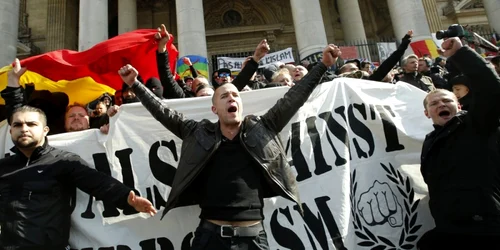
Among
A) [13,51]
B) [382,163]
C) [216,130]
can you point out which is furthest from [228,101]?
[13,51]

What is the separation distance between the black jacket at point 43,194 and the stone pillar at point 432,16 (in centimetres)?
2065

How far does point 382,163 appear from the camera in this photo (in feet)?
12.5

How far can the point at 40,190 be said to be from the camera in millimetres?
2996

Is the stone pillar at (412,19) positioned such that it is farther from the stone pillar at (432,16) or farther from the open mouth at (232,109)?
the open mouth at (232,109)

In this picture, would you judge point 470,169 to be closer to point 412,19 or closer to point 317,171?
point 317,171

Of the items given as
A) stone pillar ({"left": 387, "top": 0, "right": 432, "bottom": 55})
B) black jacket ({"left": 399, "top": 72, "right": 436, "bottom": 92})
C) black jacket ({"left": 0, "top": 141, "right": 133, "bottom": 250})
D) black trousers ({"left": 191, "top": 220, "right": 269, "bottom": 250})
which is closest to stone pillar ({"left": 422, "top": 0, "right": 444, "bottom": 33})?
stone pillar ({"left": 387, "top": 0, "right": 432, "bottom": 55})

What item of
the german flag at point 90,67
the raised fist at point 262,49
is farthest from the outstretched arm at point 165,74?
the raised fist at point 262,49

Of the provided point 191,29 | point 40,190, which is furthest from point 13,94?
point 191,29

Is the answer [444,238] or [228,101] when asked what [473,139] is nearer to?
[444,238]

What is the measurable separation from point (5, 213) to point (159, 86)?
254 centimetres

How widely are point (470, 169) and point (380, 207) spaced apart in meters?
0.96

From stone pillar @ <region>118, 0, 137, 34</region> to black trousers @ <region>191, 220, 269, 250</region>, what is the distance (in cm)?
1785

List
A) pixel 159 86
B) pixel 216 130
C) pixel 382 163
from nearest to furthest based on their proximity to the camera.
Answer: pixel 216 130, pixel 382 163, pixel 159 86

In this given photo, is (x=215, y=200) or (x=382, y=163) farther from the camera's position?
(x=382, y=163)
